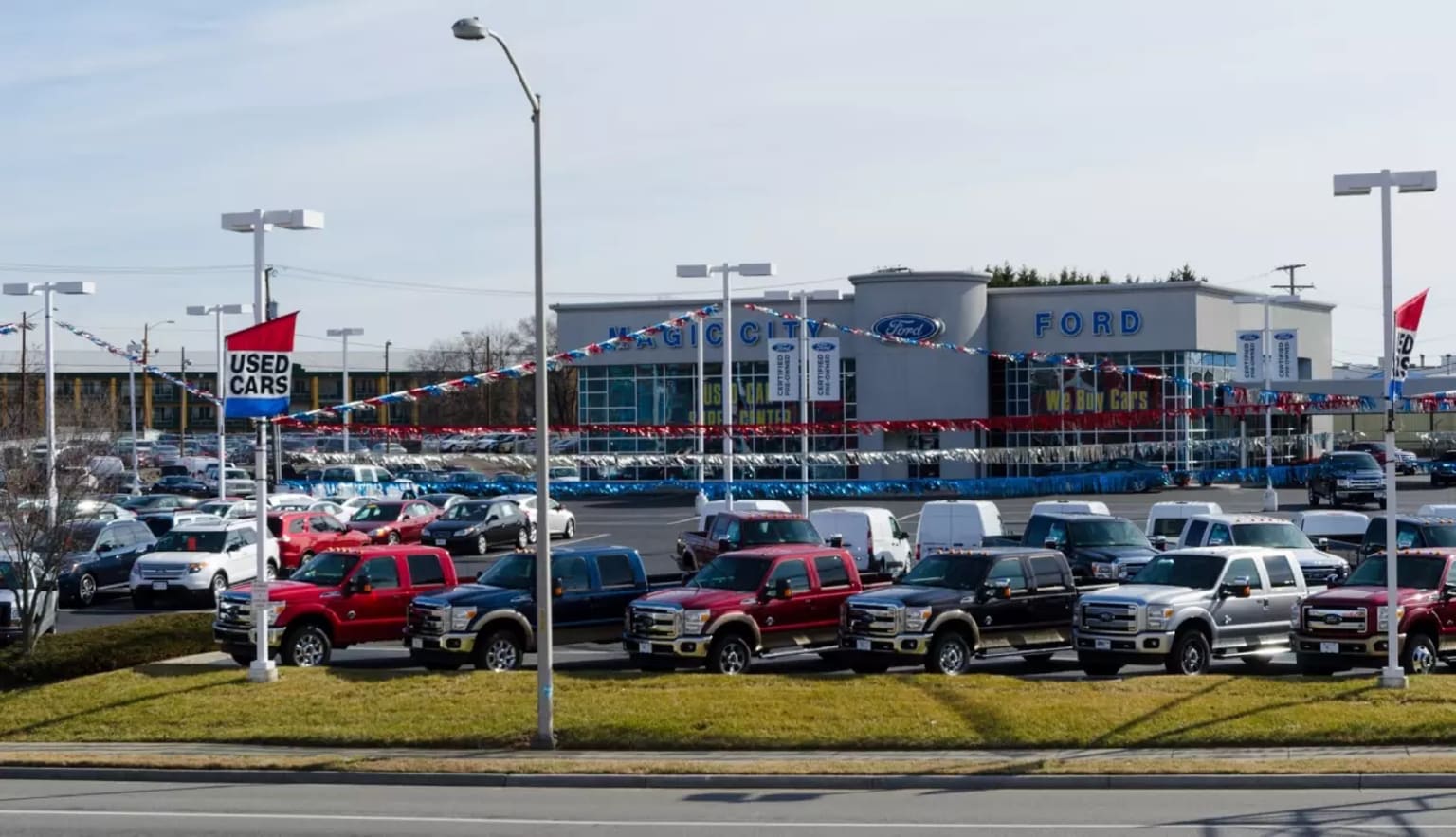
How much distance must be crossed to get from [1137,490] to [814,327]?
1689cm

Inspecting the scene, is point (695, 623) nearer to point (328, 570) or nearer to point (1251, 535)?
point (328, 570)

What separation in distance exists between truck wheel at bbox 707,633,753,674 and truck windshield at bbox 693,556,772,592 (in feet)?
2.60

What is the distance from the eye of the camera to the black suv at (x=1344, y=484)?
56.2 meters

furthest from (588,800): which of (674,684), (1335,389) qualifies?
(1335,389)

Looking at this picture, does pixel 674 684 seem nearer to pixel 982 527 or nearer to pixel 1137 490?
pixel 982 527

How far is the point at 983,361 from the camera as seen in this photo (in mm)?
71125

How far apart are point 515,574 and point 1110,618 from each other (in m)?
8.48

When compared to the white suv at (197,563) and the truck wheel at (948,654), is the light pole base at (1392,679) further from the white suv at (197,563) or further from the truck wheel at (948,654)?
the white suv at (197,563)

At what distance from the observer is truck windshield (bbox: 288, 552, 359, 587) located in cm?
2483

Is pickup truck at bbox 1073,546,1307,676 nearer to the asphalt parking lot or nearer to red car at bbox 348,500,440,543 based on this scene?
the asphalt parking lot

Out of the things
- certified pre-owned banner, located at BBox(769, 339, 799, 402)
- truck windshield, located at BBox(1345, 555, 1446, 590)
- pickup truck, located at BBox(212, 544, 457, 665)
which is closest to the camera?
truck windshield, located at BBox(1345, 555, 1446, 590)

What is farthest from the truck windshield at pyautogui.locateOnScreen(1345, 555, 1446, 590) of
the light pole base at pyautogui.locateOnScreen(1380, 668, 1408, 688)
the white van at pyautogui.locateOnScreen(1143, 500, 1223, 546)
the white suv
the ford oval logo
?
the ford oval logo

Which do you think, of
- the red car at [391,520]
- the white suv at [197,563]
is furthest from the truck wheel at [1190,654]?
the red car at [391,520]

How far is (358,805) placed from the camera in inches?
642
